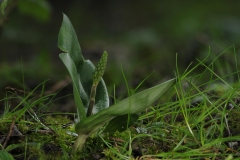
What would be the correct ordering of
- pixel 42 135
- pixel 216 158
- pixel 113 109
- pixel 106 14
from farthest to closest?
pixel 106 14 < pixel 42 135 < pixel 216 158 < pixel 113 109

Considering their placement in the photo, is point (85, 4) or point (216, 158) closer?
point (216, 158)

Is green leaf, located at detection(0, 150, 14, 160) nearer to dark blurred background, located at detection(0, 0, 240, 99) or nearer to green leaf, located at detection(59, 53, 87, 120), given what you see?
green leaf, located at detection(59, 53, 87, 120)

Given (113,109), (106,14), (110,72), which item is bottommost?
(106,14)

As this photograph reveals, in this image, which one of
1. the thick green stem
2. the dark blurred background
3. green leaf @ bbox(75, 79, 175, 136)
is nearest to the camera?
green leaf @ bbox(75, 79, 175, 136)

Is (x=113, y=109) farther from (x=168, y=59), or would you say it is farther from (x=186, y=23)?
(x=186, y=23)

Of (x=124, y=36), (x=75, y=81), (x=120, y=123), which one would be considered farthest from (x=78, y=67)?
(x=124, y=36)

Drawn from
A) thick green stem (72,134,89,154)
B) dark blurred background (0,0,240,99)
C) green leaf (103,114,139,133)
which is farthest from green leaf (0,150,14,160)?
dark blurred background (0,0,240,99)

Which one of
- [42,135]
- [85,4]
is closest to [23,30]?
[85,4]
